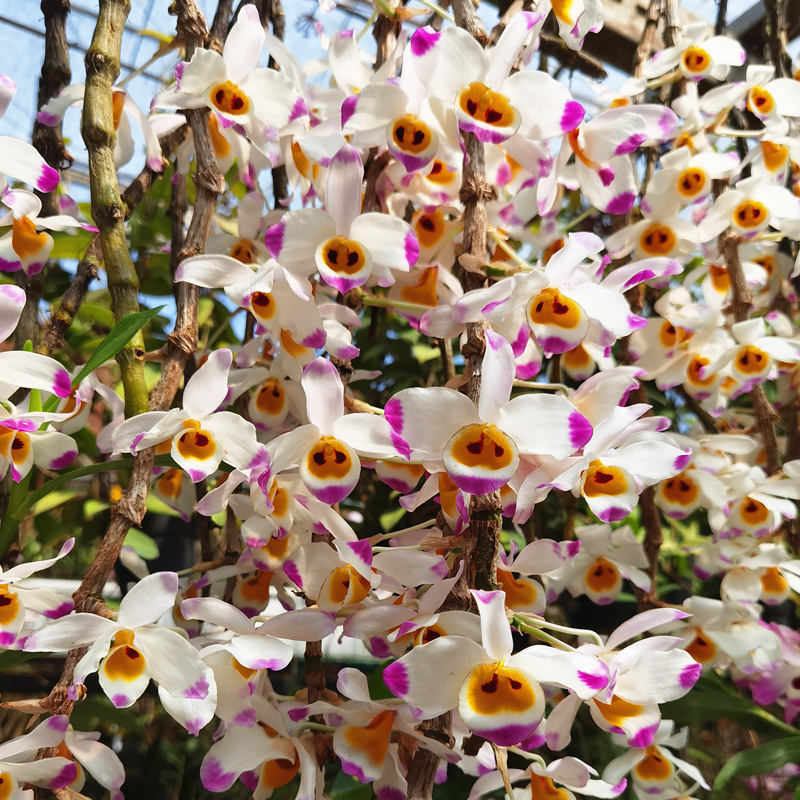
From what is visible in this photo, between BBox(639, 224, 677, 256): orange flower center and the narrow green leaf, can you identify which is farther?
BBox(639, 224, 677, 256): orange flower center

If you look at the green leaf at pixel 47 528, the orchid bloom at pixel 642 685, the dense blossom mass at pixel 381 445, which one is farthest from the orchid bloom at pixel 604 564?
the green leaf at pixel 47 528

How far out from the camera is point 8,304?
0.56 metres

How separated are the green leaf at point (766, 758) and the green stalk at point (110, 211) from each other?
755mm

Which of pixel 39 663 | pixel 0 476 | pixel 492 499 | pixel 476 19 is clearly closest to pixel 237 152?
pixel 476 19

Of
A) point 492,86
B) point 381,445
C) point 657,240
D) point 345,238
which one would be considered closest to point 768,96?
point 657,240

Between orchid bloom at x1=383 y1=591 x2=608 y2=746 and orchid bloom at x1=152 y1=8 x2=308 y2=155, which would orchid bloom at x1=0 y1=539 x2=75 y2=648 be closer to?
orchid bloom at x1=383 y1=591 x2=608 y2=746

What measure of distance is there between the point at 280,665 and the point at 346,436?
0.18m

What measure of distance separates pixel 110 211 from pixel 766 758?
0.91 m

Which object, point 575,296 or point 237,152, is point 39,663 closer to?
point 237,152

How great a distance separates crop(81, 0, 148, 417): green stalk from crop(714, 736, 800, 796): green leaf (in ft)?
2.48

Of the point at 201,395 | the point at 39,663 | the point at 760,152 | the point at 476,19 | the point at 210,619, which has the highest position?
the point at 476,19

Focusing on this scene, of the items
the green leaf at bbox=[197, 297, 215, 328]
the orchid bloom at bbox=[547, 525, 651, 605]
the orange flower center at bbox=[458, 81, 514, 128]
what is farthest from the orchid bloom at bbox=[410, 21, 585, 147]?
the green leaf at bbox=[197, 297, 215, 328]

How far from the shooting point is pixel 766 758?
2.66ft

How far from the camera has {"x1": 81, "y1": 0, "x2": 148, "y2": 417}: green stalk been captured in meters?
0.62
